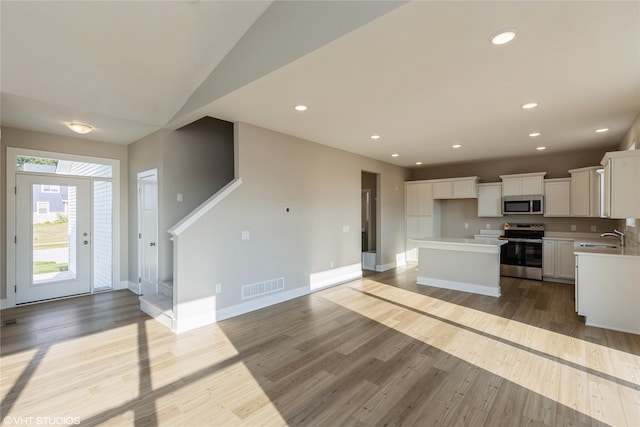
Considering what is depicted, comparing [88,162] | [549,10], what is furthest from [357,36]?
Result: [88,162]

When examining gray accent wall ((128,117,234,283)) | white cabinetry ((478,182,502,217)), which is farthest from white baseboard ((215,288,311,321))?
white cabinetry ((478,182,502,217))

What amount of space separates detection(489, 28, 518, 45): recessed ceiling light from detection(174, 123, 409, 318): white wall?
3.12 meters

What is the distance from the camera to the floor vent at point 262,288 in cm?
424

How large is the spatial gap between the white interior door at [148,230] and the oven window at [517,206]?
23.4 feet

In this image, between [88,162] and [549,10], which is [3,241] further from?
[549,10]

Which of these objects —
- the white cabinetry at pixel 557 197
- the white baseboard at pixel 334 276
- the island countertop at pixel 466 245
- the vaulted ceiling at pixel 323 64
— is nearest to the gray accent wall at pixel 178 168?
the vaulted ceiling at pixel 323 64

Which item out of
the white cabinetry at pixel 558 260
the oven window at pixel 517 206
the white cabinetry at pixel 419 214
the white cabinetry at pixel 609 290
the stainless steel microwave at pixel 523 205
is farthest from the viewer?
the white cabinetry at pixel 419 214

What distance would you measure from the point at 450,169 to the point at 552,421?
6.87m

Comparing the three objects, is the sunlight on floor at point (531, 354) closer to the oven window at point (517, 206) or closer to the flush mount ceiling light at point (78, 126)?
the oven window at point (517, 206)

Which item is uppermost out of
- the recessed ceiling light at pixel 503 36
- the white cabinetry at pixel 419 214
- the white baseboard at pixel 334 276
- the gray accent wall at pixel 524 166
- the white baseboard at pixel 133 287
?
the recessed ceiling light at pixel 503 36

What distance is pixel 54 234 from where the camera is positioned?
490 cm

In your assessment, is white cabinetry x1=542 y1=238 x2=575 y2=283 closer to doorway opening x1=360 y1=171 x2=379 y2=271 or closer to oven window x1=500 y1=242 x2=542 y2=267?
oven window x1=500 y1=242 x2=542 y2=267

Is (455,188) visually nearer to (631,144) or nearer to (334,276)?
(631,144)

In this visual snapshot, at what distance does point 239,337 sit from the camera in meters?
3.35
